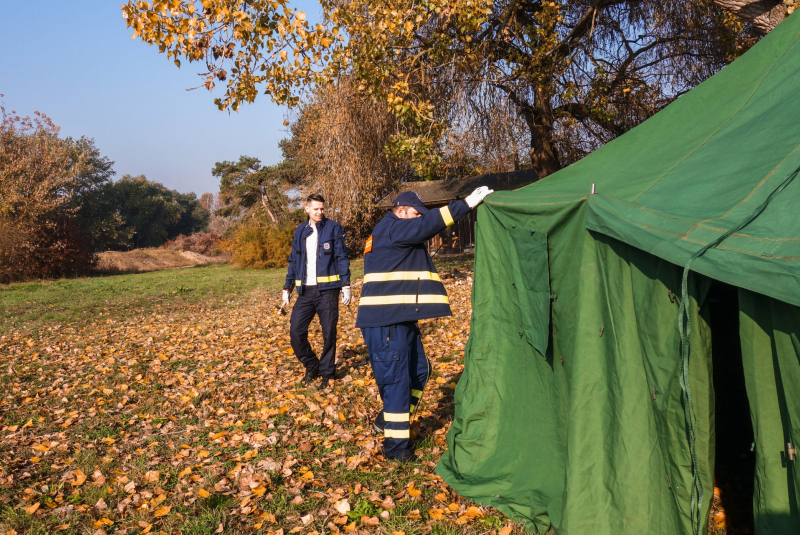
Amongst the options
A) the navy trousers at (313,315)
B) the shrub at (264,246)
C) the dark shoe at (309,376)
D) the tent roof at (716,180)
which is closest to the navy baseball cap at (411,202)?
the tent roof at (716,180)

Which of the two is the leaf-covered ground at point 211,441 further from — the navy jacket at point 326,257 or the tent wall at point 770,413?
the tent wall at point 770,413

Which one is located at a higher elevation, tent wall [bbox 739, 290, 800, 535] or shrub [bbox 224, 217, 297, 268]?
shrub [bbox 224, 217, 297, 268]

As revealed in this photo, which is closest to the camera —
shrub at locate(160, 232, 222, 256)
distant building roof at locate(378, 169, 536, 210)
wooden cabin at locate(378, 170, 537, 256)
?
wooden cabin at locate(378, 170, 537, 256)

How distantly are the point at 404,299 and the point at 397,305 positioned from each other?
0.07 m

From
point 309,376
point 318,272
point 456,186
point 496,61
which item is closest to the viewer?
point 318,272

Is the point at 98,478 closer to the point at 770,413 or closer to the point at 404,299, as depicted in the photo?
the point at 404,299

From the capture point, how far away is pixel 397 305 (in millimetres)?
4246

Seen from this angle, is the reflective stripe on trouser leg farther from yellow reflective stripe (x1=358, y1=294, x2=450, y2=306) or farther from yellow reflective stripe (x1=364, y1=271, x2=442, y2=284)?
yellow reflective stripe (x1=364, y1=271, x2=442, y2=284)

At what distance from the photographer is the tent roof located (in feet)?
6.79

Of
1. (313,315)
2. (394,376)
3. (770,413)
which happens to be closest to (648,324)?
(770,413)

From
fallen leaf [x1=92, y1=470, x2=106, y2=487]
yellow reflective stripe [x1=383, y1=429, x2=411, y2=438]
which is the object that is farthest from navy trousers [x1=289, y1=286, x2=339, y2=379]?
fallen leaf [x1=92, y1=470, x2=106, y2=487]

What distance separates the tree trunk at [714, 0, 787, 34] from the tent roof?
123 inches

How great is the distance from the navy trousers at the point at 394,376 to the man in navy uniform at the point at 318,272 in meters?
1.85

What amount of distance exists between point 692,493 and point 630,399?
0.53 m
